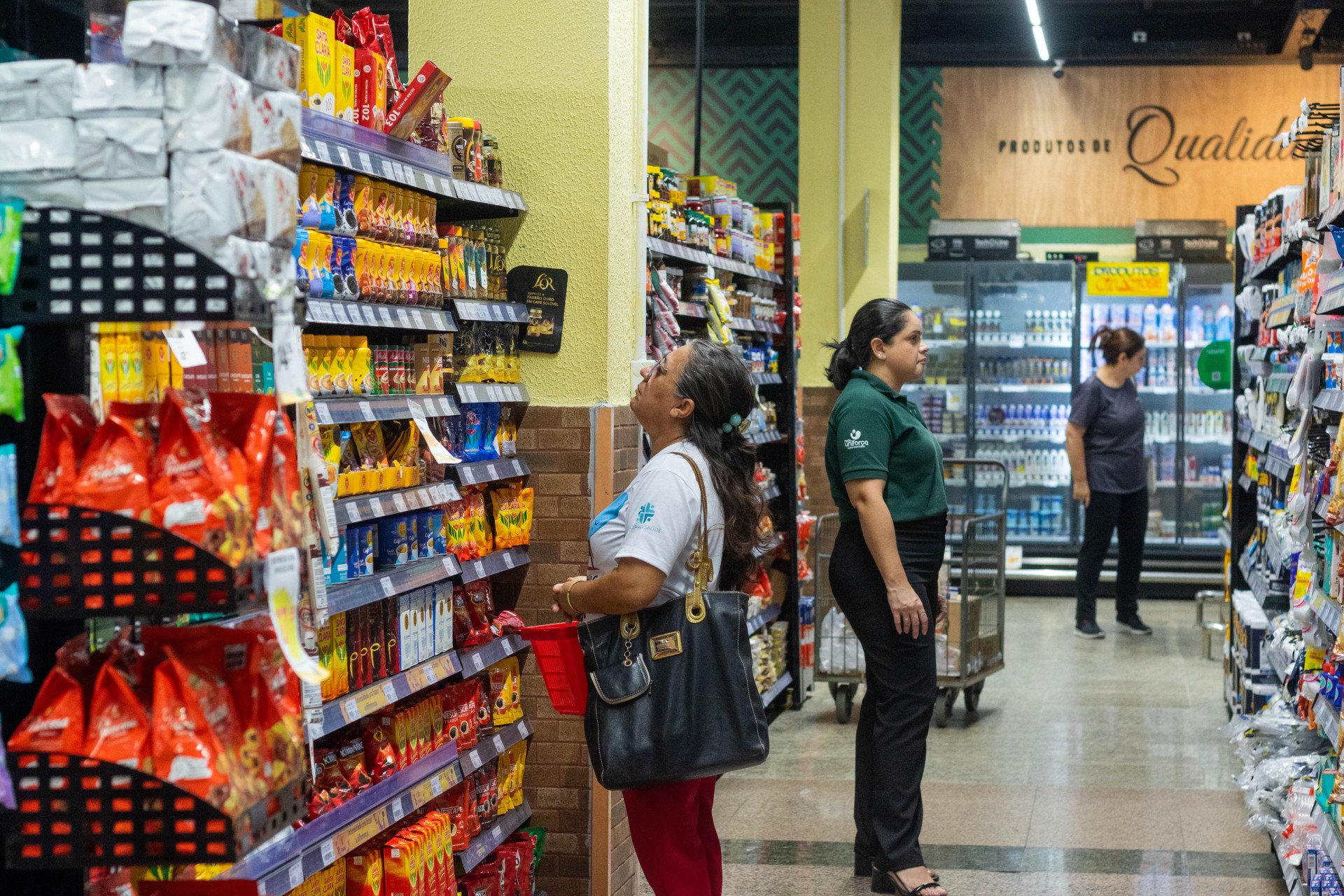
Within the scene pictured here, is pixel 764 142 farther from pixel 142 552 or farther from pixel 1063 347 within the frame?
pixel 142 552

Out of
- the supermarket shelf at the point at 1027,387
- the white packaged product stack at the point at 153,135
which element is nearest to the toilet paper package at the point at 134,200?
the white packaged product stack at the point at 153,135

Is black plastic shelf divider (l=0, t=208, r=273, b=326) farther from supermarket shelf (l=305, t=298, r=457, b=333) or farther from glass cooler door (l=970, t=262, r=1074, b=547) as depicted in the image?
glass cooler door (l=970, t=262, r=1074, b=547)

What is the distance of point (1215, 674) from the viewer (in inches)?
320

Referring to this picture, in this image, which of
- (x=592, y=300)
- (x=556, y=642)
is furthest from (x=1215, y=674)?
(x=556, y=642)

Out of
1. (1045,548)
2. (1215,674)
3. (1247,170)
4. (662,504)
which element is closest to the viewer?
(662,504)

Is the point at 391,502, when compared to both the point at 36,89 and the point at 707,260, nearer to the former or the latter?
the point at 36,89

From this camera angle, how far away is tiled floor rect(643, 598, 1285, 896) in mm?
4703

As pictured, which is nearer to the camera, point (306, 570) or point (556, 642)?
point (306, 570)

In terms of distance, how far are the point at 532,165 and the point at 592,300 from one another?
0.46 metres

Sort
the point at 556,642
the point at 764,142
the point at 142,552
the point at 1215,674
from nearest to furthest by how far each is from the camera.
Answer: the point at 142,552 → the point at 556,642 → the point at 1215,674 → the point at 764,142

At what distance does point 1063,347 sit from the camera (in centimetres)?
1169

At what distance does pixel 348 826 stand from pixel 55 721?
4.76 feet

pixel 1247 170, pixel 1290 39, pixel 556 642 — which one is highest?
pixel 1290 39

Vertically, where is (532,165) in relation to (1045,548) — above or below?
above
